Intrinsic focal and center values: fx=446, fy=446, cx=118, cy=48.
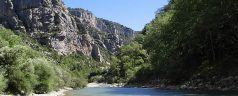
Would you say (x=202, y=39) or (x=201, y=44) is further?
(x=201, y=44)

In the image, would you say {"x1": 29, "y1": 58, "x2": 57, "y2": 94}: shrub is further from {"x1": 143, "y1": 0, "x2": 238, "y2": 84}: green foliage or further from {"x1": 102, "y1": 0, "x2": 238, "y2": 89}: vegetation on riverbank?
{"x1": 143, "y1": 0, "x2": 238, "y2": 84}: green foliage

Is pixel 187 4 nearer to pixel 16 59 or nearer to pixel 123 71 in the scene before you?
pixel 16 59

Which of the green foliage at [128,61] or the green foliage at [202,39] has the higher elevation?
the green foliage at [202,39]

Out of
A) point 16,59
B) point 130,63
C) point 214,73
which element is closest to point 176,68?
point 214,73

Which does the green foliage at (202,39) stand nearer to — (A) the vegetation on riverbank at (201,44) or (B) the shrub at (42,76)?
(A) the vegetation on riverbank at (201,44)

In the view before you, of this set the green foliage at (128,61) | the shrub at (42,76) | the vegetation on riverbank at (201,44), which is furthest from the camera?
the green foliage at (128,61)

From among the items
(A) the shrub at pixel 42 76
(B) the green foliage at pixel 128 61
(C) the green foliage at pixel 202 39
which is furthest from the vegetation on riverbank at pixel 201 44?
(B) the green foliage at pixel 128 61

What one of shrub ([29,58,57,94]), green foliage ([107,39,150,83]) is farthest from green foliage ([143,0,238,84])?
green foliage ([107,39,150,83])

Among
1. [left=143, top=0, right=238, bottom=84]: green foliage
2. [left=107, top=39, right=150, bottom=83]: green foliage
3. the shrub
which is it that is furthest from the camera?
[left=107, top=39, right=150, bottom=83]: green foliage

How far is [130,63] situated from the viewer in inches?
6939

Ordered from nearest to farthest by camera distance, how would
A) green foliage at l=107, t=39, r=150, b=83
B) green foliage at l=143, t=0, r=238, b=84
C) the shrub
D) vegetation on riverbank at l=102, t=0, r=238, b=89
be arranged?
vegetation on riverbank at l=102, t=0, r=238, b=89 < green foliage at l=143, t=0, r=238, b=84 < the shrub < green foliage at l=107, t=39, r=150, b=83

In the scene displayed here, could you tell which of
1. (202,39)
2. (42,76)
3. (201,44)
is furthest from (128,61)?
(42,76)

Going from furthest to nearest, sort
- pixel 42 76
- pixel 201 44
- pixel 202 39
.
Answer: pixel 201 44 < pixel 202 39 < pixel 42 76

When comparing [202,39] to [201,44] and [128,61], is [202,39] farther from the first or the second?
[128,61]
